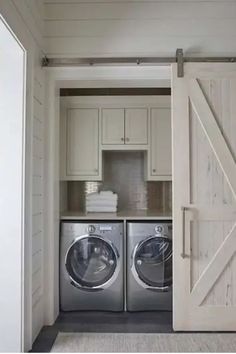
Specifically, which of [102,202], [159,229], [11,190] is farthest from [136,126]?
[11,190]

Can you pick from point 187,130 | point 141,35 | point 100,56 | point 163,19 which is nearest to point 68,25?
point 100,56

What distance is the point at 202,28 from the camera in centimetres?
303

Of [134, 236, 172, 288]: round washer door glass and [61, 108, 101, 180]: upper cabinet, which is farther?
[61, 108, 101, 180]: upper cabinet

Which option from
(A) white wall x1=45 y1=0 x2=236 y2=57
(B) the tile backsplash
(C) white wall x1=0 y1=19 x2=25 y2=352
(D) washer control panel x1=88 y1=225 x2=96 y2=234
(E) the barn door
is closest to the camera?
(C) white wall x1=0 y1=19 x2=25 y2=352

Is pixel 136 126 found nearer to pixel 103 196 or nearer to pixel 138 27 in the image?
pixel 103 196

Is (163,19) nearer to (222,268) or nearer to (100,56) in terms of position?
(100,56)

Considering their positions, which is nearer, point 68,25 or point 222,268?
point 222,268

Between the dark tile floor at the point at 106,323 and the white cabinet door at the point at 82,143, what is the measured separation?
1471 mm

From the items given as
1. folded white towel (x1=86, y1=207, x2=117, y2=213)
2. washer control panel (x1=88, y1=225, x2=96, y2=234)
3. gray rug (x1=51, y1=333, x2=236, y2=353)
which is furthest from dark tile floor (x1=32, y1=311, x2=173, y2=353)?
folded white towel (x1=86, y1=207, x2=117, y2=213)

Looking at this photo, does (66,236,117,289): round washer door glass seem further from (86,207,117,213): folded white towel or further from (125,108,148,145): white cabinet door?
(125,108,148,145): white cabinet door

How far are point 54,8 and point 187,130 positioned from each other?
1.63m

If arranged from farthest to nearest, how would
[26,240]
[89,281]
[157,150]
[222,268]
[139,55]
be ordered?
[157,150] → [89,281] → [139,55] → [222,268] → [26,240]

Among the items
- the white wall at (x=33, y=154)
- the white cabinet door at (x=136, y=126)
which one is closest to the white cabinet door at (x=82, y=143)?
the white cabinet door at (x=136, y=126)

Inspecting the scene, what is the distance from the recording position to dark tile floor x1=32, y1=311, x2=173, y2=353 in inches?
111
